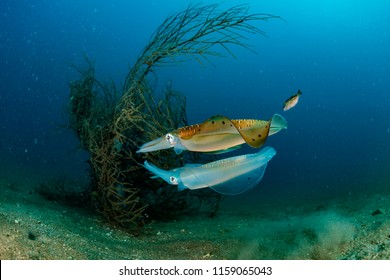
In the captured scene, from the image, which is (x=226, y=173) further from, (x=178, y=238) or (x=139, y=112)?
(x=178, y=238)

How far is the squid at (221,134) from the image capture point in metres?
2.31

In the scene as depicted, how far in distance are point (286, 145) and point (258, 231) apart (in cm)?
9105

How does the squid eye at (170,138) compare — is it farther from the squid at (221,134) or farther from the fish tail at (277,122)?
the fish tail at (277,122)

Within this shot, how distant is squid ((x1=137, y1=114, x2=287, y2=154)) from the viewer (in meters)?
2.31

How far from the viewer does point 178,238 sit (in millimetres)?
6270

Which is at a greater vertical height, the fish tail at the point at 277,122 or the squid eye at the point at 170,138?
the fish tail at the point at 277,122

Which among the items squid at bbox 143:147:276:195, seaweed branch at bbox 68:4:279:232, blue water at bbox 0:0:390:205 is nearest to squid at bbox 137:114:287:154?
squid at bbox 143:147:276:195

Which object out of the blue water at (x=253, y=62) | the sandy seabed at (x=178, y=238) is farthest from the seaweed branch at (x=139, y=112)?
the blue water at (x=253, y=62)

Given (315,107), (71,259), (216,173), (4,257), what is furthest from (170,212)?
(315,107)

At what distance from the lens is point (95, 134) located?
21.6ft

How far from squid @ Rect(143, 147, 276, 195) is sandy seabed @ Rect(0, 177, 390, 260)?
2064 millimetres

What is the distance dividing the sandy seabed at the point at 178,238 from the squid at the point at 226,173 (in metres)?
2.06

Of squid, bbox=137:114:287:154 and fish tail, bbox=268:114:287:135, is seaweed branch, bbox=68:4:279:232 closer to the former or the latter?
squid, bbox=137:114:287:154
